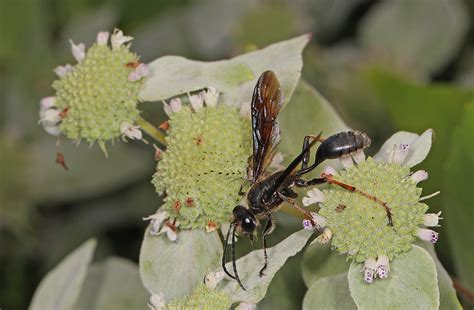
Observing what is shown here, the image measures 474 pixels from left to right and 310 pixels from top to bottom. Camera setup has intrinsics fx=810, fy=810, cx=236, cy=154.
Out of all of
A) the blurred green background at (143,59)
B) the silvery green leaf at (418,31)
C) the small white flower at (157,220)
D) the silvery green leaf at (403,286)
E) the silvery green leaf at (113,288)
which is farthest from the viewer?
the silvery green leaf at (418,31)

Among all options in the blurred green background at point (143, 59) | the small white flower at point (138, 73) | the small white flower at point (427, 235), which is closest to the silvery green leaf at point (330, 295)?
the small white flower at point (427, 235)

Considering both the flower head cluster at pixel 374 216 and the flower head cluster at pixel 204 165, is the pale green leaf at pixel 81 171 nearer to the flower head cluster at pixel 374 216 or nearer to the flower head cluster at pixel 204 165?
the flower head cluster at pixel 204 165

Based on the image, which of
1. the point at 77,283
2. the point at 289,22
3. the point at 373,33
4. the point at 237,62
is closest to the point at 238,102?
the point at 237,62

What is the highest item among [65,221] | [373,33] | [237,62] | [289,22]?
[237,62]

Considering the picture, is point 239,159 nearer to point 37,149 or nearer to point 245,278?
point 245,278

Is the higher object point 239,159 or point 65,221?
point 239,159

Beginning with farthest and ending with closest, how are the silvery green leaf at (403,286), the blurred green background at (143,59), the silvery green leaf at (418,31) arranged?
the silvery green leaf at (418,31), the blurred green background at (143,59), the silvery green leaf at (403,286)

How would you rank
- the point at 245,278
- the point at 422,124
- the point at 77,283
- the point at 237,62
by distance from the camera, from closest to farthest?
the point at 245,278
the point at 237,62
the point at 77,283
the point at 422,124
